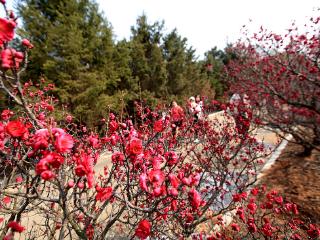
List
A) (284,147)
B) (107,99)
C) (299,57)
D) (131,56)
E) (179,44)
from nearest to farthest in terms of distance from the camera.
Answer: (299,57), (284,147), (107,99), (131,56), (179,44)

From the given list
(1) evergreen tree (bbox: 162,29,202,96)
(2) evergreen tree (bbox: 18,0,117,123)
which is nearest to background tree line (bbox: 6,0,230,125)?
(2) evergreen tree (bbox: 18,0,117,123)

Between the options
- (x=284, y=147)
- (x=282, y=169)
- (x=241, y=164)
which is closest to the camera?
(x=282, y=169)

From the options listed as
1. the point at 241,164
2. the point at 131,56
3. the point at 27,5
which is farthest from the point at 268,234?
the point at 131,56

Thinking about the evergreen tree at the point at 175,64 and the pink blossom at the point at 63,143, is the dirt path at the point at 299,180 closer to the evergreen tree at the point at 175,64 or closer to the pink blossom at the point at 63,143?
the pink blossom at the point at 63,143

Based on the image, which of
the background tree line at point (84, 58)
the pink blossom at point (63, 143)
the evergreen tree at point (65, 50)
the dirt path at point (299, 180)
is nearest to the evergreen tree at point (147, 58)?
the background tree line at point (84, 58)

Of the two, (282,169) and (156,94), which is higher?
(156,94)

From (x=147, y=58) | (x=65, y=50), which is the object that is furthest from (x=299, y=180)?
(x=147, y=58)

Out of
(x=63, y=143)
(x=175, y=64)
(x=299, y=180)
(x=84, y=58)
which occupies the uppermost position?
(x=175, y=64)

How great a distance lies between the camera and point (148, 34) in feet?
58.3

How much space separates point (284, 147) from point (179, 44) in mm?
13731

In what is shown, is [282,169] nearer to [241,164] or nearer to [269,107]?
[241,164]

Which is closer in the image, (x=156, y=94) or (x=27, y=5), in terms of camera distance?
(x=27, y=5)

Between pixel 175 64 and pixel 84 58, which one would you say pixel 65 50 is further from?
pixel 175 64

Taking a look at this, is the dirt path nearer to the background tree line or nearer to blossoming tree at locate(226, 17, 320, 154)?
blossoming tree at locate(226, 17, 320, 154)
